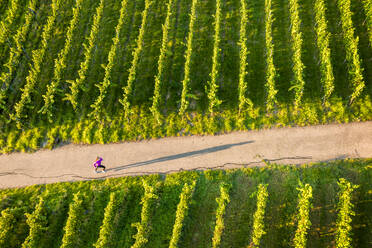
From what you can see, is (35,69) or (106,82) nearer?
(106,82)

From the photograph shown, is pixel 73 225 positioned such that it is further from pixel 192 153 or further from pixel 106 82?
pixel 106 82

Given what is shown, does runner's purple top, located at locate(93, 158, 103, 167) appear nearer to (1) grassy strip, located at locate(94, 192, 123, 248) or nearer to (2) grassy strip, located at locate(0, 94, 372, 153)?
(2) grassy strip, located at locate(0, 94, 372, 153)

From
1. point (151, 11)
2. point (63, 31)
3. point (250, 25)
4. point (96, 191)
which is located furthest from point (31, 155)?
point (250, 25)

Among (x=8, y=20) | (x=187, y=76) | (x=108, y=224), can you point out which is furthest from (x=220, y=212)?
(x=8, y=20)

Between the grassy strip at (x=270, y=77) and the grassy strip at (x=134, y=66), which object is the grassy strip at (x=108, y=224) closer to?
the grassy strip at (x=134, y=66)

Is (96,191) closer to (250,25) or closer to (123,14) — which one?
(123,14)

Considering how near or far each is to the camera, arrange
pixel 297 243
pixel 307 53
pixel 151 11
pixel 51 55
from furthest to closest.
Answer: pixel 151 11, pixel 51 55, pixel 307 53, pixel 297 243

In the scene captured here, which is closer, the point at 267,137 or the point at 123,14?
the point at 267,137
